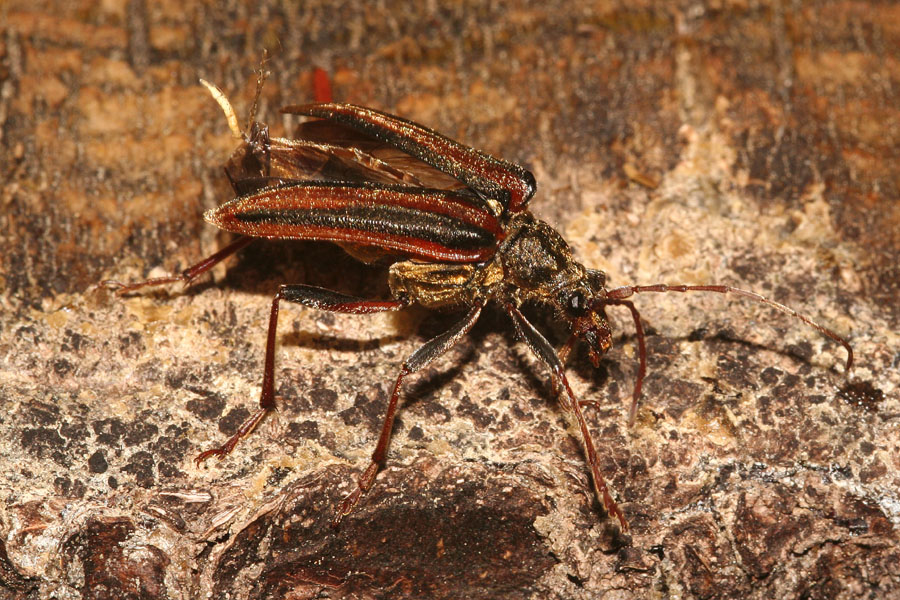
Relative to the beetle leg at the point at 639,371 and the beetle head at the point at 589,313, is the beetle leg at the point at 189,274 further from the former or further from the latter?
the beetle leg at the point at 639,371

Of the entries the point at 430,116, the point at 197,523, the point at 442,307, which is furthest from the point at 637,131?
the point at 197,523

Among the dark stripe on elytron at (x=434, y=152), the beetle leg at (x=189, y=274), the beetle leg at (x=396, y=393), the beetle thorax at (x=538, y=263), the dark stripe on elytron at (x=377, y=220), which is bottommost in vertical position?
the beetle leg at (x=396, y=393)

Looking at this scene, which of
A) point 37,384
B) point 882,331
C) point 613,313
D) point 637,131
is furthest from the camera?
point 637,131

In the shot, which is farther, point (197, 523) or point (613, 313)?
point (613, 313)

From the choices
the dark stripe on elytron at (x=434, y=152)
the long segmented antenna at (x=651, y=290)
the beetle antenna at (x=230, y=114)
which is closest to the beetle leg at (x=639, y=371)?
the long segmented antenna at (x=651, y=290)

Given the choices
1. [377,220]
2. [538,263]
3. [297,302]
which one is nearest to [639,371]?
[538,263]

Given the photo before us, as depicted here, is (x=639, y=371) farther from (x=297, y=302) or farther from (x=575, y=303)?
(x=297, y=302)

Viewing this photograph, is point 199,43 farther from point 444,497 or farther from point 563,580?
point 563,580

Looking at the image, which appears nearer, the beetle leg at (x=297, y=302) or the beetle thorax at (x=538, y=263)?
the beetle leg at (x=297, y=302)
